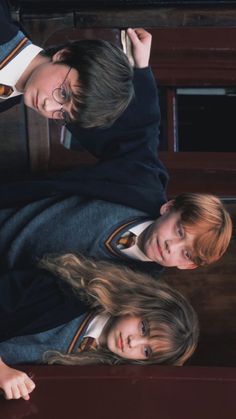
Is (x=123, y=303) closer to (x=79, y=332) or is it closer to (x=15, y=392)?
(x=79, y=332)

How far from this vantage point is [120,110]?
1.86 m

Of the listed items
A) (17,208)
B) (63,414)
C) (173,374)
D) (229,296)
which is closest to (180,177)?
(229,296)

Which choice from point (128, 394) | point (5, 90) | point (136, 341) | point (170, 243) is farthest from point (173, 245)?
point (5, 90)

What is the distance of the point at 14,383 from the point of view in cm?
160

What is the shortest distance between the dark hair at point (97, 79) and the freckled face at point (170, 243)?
343 millimetres

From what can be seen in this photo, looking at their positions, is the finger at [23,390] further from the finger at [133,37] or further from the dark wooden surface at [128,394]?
the finger at [133,37]

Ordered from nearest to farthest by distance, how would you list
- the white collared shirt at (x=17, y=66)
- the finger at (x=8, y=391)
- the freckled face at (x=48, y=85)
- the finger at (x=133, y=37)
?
the finger at (x=8, y=391) < the freckled face at (x=48, y=85) < the white collared shirt at (x=17, y=66) < the finger at (x=133, y=37)

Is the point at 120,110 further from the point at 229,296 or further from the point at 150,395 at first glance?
the point at 229,296

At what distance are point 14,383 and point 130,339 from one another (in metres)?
0.34

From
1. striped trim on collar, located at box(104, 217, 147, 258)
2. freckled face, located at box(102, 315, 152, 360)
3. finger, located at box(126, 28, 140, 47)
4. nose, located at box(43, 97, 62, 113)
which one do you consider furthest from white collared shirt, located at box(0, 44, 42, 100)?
freckled face, located at box(102, 315, 152, 360)

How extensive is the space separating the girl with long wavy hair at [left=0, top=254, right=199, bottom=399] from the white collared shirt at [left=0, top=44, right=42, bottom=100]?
51 centimetres

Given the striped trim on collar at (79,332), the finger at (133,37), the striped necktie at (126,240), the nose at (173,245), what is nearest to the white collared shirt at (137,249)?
the striped necktie at (126,240)

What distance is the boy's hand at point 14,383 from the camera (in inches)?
62.6

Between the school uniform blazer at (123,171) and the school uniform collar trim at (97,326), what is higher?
the school uniform blazer at (123,171)
